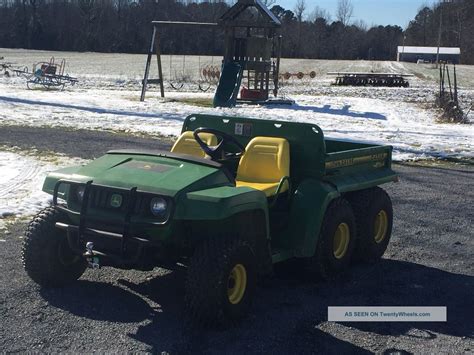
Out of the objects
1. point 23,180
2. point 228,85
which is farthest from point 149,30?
point 23,180

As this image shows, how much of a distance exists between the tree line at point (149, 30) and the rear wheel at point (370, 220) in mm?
64169

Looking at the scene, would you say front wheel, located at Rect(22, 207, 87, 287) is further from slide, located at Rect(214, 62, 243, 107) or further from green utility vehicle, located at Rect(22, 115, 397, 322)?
slide, located at Rect(214, 62, 243, 107)

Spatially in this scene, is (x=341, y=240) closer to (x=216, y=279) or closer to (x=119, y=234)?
(x=216, y=279)

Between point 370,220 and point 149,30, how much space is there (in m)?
84.2

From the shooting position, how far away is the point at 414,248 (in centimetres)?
696

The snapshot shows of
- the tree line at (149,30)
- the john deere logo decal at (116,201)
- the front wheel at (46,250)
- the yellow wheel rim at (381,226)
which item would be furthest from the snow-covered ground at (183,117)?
the tree line at (149,30)

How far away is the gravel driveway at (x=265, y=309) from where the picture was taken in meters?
4.34

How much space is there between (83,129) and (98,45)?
75760 mm

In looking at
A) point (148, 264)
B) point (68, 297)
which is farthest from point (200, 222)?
point (68, 297)

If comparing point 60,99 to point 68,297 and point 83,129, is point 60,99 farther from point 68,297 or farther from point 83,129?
point 68,297

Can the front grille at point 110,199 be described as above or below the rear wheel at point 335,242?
above

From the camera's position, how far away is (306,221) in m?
5.41

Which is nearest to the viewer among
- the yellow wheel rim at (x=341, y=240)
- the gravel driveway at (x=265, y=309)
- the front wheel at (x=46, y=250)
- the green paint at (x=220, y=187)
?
the gravel driveway at (x=265, y=309)

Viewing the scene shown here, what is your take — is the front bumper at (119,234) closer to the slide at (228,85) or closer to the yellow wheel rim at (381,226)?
the yellow wheel rim at (381,226)
